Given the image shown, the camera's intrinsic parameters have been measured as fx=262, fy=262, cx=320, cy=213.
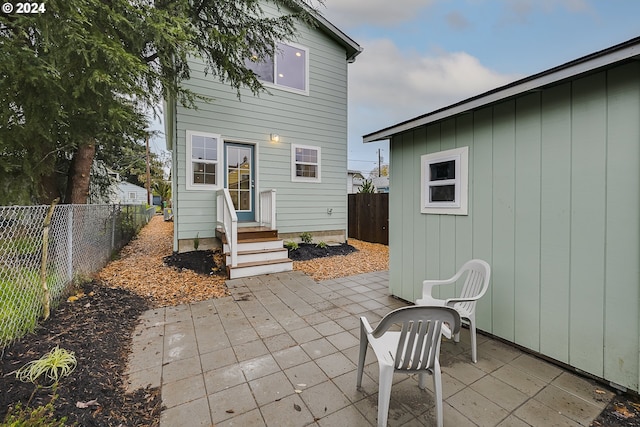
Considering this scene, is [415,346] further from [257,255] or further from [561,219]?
[257,255]

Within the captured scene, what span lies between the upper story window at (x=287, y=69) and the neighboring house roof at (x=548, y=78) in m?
5.30

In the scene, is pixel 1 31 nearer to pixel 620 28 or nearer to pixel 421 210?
pixel 421 210

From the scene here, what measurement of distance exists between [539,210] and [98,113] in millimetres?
4995

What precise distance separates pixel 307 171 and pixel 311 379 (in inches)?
250

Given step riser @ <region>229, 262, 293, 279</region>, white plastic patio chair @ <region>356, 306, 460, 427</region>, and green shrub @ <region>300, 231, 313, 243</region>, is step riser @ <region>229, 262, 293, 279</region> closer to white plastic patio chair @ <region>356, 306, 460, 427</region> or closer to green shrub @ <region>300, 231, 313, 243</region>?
green shrub @ <region>300, 231, 313, 243</region>

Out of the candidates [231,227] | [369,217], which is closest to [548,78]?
[231,227]

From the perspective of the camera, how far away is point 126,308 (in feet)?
11.5

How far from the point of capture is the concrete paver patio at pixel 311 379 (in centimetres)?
179

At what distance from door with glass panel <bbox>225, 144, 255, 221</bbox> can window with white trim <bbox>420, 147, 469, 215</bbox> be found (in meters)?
4.82

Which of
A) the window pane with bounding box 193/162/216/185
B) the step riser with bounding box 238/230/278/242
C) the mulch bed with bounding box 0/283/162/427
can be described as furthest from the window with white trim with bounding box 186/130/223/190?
the mulch bed with bounding box 0/283/162/427

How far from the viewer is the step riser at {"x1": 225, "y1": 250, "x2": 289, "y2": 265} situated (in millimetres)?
5164

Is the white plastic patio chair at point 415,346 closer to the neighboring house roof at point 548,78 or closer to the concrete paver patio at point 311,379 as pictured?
the concrete paver patio at point 311,379

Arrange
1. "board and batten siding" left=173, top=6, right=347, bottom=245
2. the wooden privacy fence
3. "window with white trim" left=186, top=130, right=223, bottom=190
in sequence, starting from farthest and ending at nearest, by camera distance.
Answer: the wooden privacy fence, "board and batten siding" left=173, top=6, right=347, bottom=245, "window with white trim" left=186, top=130, right=223, bottom=190

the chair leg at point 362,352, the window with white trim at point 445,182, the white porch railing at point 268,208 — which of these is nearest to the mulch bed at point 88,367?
the chair leg at point 362,352
